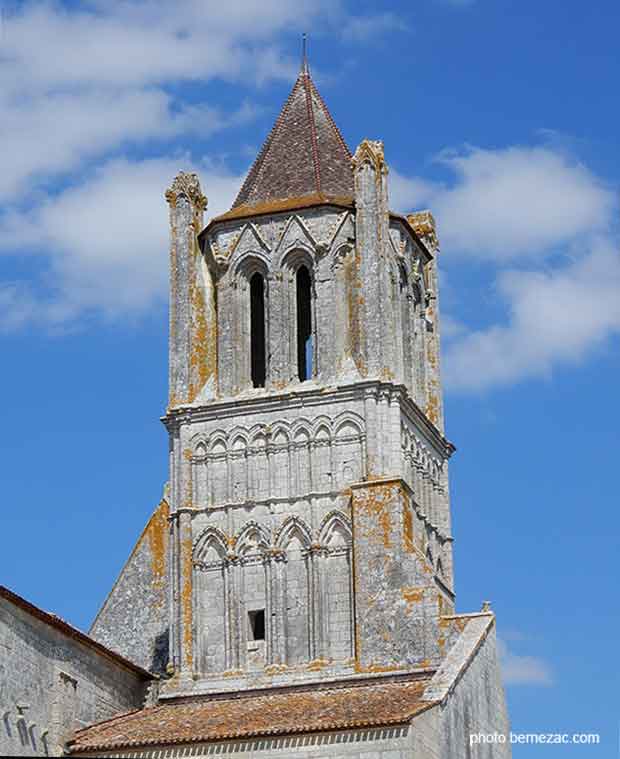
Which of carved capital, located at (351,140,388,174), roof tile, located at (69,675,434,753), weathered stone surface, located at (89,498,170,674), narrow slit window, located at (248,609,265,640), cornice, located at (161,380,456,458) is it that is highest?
carved capital, located at (351,140,388,174)

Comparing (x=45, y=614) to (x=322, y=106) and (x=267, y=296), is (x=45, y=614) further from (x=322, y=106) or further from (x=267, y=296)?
(x=322, y=106)

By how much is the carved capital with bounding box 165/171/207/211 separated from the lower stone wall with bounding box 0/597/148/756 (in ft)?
34.1

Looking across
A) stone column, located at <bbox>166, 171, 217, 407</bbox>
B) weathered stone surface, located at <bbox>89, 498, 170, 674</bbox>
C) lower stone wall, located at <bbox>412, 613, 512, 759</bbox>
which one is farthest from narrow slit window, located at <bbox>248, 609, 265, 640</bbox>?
stone column, located at <bbox>166, 171, 217, 407</bbox>

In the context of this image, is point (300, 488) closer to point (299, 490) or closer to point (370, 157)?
point (299, 490)

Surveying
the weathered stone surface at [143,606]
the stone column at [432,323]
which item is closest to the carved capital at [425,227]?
the stone column at [432,323]

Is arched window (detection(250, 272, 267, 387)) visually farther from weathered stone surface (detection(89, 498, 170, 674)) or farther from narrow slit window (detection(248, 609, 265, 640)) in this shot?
narrow slit window (detection(248, 609, 265, 640))

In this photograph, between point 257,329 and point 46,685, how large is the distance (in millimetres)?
9830

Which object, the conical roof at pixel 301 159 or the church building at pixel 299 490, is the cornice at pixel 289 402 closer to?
the church building at pixel 299 490

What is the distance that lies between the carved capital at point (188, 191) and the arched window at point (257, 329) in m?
2.21

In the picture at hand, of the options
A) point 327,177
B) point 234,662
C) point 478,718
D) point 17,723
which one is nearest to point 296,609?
point 234,662

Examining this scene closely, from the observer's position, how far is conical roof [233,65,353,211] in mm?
40000

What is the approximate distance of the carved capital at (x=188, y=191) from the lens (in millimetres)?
40250

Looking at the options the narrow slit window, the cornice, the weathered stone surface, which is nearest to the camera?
the narrow slit window

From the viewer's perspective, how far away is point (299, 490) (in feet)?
121
